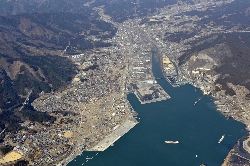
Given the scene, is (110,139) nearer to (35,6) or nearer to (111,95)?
(111,95)

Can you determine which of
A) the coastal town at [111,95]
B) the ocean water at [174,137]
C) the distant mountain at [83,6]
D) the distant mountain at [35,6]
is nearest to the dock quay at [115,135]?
the coastal town at [111,95]

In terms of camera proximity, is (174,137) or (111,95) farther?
(111,95)

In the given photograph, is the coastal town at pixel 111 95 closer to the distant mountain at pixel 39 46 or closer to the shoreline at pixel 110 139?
the shoreline at pixel 110 139

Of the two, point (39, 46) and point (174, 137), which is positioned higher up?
point (39, 46)

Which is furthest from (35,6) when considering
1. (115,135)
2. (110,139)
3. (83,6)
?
(110,139)

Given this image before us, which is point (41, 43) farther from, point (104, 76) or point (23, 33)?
point (104, 76)

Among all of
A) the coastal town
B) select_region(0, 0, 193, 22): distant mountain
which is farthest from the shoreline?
select_region(0, 0, 193, 22): distant mountain

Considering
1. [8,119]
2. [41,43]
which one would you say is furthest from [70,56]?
[8,119]
